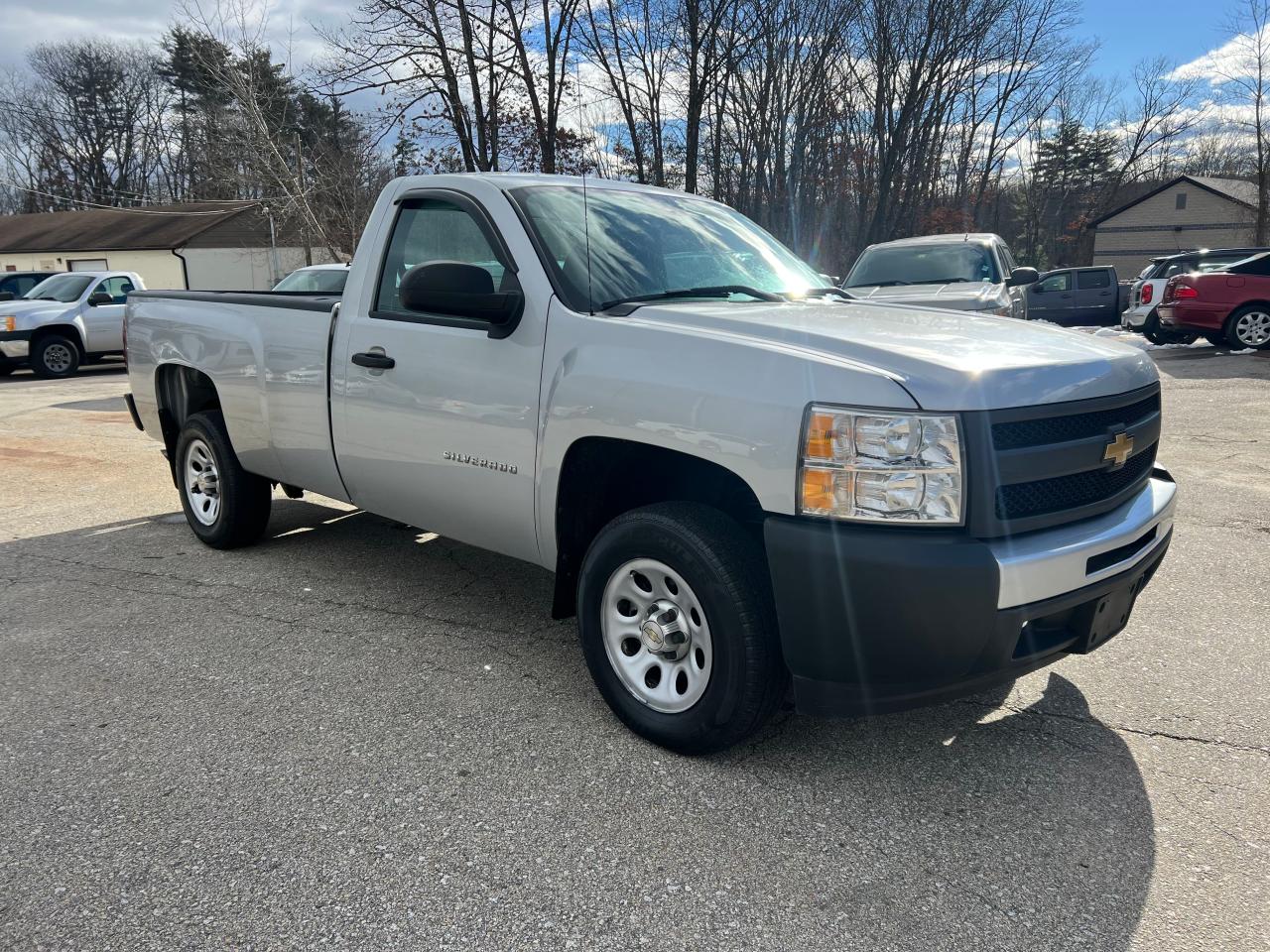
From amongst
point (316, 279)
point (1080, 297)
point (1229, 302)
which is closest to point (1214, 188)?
point (1080, 297)

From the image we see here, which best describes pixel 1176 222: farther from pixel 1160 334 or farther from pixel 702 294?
pixel 702 294

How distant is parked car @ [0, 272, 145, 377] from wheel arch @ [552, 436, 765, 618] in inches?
621

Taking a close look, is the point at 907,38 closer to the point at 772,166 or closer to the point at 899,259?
the point at 772,166

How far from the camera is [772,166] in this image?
2983 cm

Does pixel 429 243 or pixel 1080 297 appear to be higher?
pixel 429 243

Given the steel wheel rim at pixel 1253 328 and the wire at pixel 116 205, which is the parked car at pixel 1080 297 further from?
the wire at pixel 116 205

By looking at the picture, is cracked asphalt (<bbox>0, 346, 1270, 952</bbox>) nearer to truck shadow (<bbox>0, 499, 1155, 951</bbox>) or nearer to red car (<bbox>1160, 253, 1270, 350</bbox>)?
truck shadow (<bbox>0, 499, 1155, 951</bbox>)

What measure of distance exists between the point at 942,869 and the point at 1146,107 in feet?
215

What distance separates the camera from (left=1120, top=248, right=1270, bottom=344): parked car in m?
17.8

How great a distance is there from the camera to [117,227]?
44406 mm

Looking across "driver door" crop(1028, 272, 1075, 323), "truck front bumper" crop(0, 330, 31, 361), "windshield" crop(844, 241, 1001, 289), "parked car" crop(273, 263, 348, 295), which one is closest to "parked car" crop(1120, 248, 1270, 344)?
"driver door" crop(1028, 272, 1075, 323)

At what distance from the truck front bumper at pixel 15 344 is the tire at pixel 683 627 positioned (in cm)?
1731

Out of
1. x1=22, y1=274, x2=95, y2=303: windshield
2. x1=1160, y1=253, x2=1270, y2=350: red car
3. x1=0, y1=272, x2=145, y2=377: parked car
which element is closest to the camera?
x1=1160, y1=253, x2=1270, y2=350: red car

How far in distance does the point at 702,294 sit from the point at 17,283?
20.7 meters
